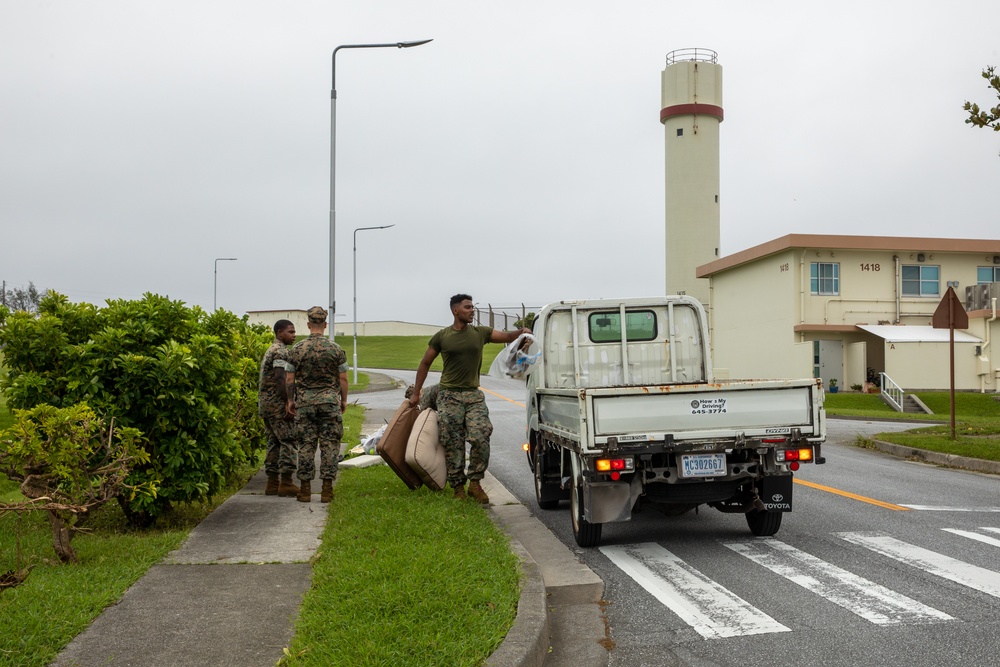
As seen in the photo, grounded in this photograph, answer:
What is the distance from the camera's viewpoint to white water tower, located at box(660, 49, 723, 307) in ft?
163

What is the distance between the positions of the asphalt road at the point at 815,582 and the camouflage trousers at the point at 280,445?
104 inches

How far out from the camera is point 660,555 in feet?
25.2

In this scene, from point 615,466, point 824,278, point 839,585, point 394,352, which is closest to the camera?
point 839,585

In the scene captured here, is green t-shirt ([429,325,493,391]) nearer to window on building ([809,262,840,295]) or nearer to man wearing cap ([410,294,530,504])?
man wearing cap ([410,294,530,504])

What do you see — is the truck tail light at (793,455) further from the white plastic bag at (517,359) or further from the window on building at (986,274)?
the window on building at (986,274)

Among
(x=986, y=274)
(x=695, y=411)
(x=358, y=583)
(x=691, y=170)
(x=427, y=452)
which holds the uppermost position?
(x=691, y=170)

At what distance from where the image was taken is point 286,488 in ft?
32.1

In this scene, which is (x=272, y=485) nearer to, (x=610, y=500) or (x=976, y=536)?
(x=610, y=500)

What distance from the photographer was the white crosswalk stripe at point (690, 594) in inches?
218

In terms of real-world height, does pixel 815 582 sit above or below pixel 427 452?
below

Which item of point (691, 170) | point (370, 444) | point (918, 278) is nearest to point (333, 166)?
point (370, 444)

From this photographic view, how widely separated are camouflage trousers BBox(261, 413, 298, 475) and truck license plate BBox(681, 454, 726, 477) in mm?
4246

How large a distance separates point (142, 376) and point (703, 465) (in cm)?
456

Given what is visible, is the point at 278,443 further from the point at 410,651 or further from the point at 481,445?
the point at 410,651
